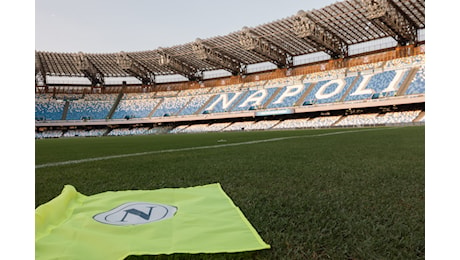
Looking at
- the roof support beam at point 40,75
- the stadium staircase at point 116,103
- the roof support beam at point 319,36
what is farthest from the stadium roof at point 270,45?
the stadium staircase at point 116,103

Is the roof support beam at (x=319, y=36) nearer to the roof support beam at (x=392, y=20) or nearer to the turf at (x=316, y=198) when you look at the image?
the roof support beam at (x=392, y=20)

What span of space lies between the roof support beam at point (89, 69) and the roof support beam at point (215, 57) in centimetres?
1537

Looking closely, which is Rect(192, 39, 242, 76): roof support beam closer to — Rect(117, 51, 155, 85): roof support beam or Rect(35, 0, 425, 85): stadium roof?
Rect(35, 0, 425, 85): stadium roof

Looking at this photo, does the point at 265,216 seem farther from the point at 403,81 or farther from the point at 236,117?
the point at 236,117

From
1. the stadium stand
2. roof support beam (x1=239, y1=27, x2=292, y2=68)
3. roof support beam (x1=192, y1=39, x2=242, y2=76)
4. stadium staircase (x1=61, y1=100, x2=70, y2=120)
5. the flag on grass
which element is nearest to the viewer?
the flag on grass

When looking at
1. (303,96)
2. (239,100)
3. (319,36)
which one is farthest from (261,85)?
(319,36)

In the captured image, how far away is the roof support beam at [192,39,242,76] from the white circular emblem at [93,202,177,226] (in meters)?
30.6

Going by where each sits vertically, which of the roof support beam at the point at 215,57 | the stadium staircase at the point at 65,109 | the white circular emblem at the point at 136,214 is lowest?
the white circular emblem at the point at 136,214

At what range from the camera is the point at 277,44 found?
30.8m

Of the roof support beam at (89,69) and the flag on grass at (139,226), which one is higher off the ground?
the roof support beam at (89,69)

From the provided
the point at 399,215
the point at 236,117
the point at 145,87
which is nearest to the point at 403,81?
the point at 236,117

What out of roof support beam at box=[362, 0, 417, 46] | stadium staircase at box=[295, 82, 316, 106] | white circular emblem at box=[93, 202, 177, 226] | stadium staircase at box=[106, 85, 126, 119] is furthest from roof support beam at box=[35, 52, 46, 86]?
white circular emblem at box=[93, 202, 177, 226]

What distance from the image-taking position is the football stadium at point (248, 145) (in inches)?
54.6

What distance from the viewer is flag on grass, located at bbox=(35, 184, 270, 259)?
124 cm
